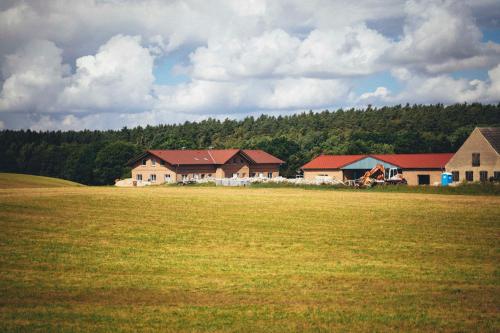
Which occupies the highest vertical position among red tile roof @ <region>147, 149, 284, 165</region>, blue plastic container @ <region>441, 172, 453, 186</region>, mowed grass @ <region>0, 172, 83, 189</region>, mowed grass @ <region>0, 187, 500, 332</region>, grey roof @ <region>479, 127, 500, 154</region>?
grey roof @ <region>479, 127, 500, 154</region>

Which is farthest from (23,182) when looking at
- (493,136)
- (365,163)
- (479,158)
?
(493,136)

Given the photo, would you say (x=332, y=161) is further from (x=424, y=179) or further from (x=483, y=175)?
(x=483, y=175)

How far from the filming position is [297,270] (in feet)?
68.0

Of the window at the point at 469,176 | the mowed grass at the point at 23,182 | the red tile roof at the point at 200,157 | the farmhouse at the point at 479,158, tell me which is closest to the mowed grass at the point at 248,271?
the mowed grass at the point at 23,182

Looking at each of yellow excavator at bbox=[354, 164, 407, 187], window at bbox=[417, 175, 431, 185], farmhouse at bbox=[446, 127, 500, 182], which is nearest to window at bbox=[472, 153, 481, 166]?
farmhouse at bbox=[446, 127, 500, 182]

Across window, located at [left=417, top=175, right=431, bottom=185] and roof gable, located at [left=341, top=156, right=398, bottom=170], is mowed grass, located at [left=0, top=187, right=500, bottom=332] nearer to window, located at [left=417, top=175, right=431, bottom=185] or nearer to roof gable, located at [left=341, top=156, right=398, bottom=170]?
window, located at [left=417, top=175, right=431, bottom=185]

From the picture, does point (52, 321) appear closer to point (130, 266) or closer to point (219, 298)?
point (219, 298)

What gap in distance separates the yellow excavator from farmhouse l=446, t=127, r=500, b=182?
23.4ft

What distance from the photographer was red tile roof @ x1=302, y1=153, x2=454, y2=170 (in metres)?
82.2

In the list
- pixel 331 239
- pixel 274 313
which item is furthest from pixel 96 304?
pixel 331 239

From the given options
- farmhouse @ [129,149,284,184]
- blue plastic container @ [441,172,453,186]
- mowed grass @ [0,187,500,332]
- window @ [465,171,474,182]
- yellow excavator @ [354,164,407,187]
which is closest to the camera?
mowed grass @ [0,187,500,332]

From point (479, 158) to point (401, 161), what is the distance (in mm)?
13724

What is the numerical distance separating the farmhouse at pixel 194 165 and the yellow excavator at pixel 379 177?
2543 centimetres

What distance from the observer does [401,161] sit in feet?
280
